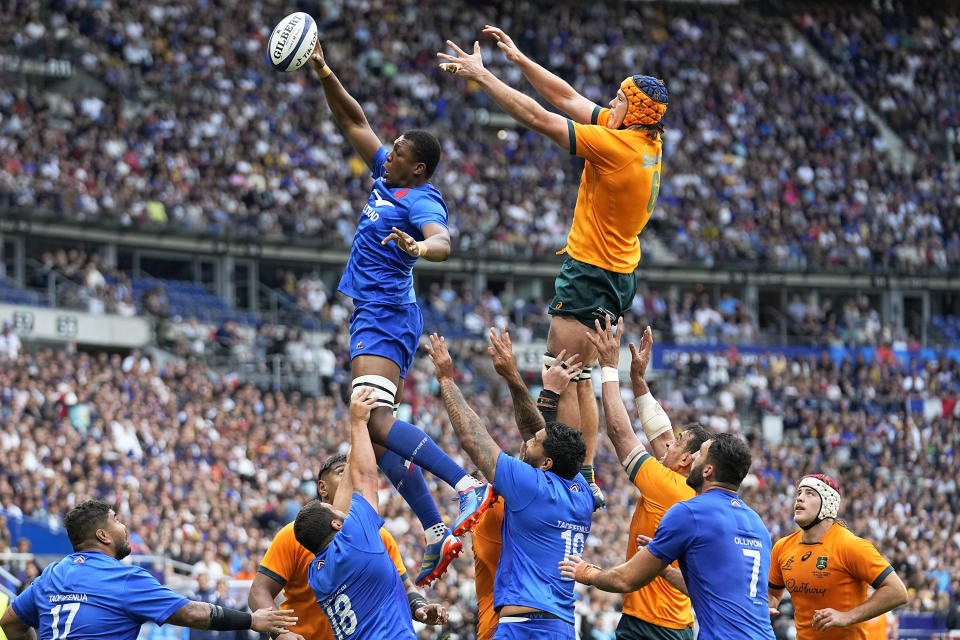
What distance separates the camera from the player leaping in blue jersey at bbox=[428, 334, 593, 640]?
706 centimetres

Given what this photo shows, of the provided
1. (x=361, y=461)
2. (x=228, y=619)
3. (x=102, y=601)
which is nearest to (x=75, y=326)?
(x=102, y=601)

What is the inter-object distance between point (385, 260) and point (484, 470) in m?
1.81

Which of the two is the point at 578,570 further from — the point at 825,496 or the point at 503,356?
the point at 825,496

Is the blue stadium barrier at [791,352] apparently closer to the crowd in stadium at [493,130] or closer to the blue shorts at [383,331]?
the crowd in stadium at [493,130]

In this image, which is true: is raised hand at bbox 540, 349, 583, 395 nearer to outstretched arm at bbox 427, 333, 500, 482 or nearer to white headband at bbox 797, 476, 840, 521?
outstretched arm at bbox 427, 333, 500, 482

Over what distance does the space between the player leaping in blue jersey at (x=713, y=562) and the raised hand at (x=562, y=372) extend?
171cm

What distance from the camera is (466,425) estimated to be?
24.1 ft

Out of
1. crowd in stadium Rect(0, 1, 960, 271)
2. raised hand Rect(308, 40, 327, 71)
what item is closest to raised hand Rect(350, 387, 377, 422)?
raised hand Rect(308, 40, 327, 71)

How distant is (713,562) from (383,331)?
8.69 feet

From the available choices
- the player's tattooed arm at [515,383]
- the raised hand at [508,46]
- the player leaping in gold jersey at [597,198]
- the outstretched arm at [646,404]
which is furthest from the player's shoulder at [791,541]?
the raised hand at [508,46]

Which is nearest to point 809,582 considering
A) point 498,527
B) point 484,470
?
point 498,527

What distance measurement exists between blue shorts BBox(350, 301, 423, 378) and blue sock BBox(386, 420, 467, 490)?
382mm

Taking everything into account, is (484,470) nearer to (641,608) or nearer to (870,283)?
(641,608)

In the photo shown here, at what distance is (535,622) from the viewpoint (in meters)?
7.05
